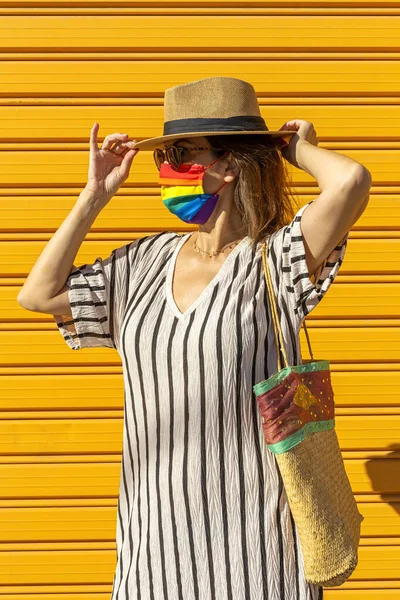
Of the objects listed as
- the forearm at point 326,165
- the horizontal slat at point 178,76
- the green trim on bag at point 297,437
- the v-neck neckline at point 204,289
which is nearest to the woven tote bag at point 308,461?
the green trim on bag at point 297,437

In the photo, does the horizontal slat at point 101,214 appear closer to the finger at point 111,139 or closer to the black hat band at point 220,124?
the finger at point 111,139

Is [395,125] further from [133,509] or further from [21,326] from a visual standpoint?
[133,509]

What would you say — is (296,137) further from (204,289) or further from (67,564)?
(67,564)

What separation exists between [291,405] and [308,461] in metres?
0.14

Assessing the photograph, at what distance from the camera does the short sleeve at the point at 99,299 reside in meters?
2.65

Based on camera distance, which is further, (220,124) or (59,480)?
(59,480)

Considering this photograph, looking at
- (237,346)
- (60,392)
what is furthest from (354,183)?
(60,392)

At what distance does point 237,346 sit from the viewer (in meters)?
2.37

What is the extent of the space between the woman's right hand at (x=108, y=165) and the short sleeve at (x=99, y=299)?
20cm

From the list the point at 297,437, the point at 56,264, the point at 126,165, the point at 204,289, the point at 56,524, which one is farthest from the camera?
the point at 56,524

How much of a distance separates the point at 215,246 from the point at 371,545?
86.4 inches

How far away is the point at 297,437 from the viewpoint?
7.55ft

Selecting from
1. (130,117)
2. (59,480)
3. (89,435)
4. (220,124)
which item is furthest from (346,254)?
(220,124)

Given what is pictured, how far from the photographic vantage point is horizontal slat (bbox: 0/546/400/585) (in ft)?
13.8
